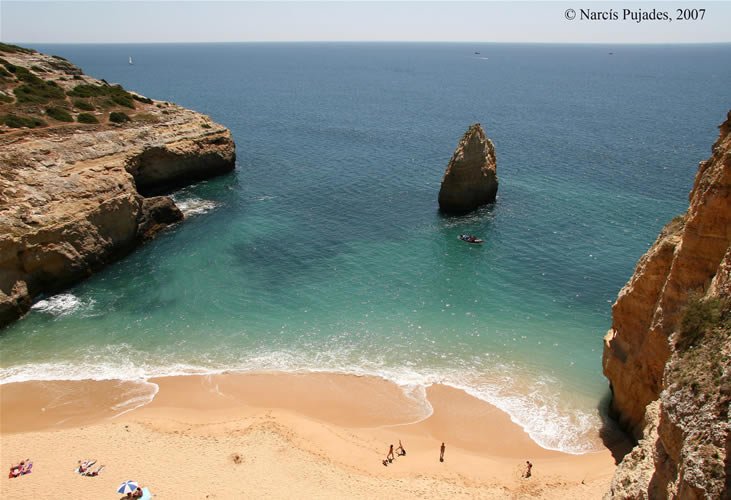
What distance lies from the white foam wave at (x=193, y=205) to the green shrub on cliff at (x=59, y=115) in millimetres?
12835

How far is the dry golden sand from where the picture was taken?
22.3 meters

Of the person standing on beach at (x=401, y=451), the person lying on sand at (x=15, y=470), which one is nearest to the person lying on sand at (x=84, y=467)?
the person lying on sand at (x=15, y=470)

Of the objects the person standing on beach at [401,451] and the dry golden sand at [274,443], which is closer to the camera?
the dry golden sand at [274,443]

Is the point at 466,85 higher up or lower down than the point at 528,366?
higher up

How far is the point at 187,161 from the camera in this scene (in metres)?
61.0

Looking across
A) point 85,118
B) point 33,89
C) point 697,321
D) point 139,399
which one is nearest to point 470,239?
point 139,399

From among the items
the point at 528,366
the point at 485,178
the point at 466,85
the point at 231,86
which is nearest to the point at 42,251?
the point at 528,366

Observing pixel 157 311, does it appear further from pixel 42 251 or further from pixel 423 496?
pixel 423 496

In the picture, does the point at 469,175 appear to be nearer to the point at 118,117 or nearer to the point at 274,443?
the point at 274,443

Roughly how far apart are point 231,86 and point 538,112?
93.8 metres

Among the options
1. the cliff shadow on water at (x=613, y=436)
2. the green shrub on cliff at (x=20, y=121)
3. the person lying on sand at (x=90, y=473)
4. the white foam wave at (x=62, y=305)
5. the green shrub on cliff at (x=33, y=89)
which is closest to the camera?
the person lying on sand at (x=90, y=473)

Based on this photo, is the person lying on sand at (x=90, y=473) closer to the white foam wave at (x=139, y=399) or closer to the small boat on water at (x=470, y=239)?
the white foam wave at (x=139, y=399)

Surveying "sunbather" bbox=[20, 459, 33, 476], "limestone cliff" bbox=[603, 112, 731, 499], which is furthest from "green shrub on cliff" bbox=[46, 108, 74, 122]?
"limestone cliff" bbox=[603, 112, 731, 499]

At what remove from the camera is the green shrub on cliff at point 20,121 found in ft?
154
